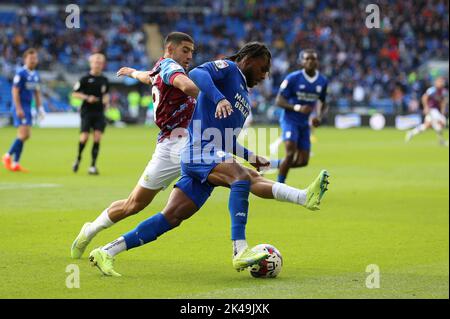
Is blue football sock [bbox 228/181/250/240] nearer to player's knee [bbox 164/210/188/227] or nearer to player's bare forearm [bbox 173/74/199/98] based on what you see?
player's knee [bbox 164/210/188/227]

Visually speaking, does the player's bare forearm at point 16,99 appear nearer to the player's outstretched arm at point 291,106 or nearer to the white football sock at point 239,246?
the player's outstretched arm at point 291,106

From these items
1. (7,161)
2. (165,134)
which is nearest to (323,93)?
(7,161)

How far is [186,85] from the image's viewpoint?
7.57 meters

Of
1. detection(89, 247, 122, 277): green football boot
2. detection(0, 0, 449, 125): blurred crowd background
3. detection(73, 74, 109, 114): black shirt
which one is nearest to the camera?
detection(89, 247, 122, 277): green football boot

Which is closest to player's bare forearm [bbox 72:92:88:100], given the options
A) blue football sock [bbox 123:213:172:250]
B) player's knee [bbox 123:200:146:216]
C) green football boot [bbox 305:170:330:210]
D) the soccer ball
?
player's knee [bbox 123:200:146:216]

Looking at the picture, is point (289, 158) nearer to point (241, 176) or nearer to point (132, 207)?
point (132, 207)

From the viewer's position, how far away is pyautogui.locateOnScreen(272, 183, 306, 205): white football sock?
24.9 feet

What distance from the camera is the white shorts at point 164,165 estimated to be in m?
8.36

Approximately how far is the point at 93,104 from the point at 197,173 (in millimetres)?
11723

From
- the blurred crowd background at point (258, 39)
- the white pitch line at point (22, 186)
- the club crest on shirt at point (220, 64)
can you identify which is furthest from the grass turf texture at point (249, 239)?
the blurred crowd background at point (258, 39)

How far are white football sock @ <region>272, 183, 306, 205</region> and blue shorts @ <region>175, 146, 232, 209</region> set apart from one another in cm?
54

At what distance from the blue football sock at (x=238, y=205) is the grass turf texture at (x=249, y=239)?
0.44 metres

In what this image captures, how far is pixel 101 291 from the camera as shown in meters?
7.14

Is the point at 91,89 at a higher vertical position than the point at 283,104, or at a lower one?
higher
